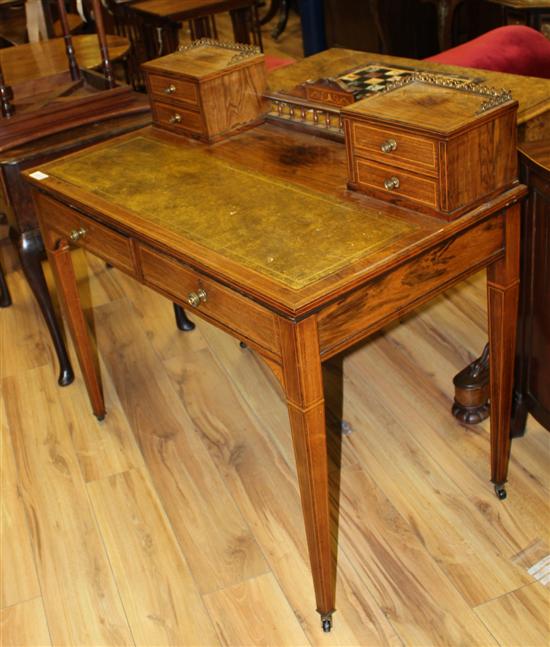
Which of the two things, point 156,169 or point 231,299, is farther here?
point 156,169

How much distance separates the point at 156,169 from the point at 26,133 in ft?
2.08

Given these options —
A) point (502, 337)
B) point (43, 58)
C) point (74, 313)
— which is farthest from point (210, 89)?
point (43, 58)

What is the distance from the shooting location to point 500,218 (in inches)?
68.4

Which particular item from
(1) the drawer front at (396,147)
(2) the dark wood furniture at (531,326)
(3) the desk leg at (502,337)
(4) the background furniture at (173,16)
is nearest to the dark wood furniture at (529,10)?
(4) the background furniture at (173,16)

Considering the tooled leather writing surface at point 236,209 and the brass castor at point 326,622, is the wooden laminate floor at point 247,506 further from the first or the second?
the tooled leather writing surface at point 236,209

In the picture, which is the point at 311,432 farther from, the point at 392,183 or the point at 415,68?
the point at 415,68

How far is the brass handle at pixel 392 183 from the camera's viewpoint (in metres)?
1.67

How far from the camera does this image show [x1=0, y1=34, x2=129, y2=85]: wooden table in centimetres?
330

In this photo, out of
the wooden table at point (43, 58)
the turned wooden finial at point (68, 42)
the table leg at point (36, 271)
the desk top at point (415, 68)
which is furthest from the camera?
the wooden table at point (43, 58)

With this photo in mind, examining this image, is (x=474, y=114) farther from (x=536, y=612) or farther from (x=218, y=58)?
(x=536, y=612)

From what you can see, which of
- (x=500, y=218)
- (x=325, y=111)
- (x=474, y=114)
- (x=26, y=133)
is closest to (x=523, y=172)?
(x=500, y=218)

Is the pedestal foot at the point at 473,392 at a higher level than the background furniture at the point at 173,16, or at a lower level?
lower

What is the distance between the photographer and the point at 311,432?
1.59 meters

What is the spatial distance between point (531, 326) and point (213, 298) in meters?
0.82
